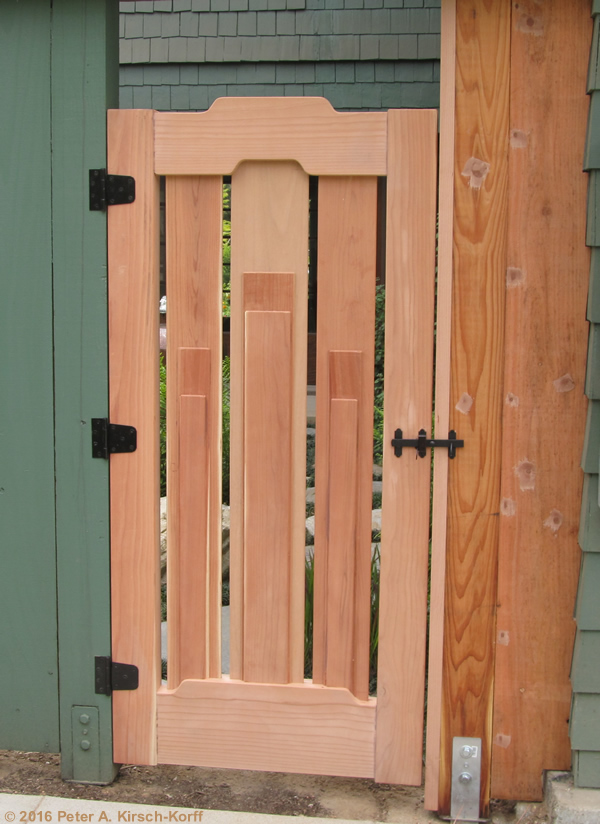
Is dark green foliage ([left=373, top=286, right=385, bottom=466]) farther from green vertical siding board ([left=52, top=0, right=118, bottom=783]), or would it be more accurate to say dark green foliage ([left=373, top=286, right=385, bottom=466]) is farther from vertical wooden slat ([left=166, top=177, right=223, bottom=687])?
green vertical siding board ([left=52, top=0, right=118, bottom=783])

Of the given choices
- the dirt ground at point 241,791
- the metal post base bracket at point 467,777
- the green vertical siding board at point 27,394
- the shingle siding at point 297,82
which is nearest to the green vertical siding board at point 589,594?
the metal post base bracket at point 467,777

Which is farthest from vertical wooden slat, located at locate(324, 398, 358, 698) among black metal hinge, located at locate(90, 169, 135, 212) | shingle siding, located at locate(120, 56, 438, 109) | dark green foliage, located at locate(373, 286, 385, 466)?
shingle siding, located at locate(120, 56, 438, 109)

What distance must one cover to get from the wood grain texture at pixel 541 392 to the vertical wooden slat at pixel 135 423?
0.96 meters

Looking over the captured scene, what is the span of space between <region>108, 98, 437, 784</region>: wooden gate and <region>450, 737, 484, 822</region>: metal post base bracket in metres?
0.11

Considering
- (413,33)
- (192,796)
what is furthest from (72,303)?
(413,33)

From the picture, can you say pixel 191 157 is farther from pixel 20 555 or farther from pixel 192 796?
pixel 192 796

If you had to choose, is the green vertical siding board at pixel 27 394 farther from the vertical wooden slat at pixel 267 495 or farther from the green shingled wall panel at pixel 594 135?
the green shingled wall panel at pixel 594 135

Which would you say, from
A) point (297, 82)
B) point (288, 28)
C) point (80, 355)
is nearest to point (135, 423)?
point (80, 355)

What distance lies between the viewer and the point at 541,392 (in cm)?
205

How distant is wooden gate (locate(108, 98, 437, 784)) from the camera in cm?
206

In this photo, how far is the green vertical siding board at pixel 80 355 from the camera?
2072 mm

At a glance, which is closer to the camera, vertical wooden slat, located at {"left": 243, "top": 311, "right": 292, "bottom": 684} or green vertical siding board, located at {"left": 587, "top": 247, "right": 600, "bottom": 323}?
green vertical siding board, located at {"left": 587, "top": 247, "right": 600, "bottom": 323}

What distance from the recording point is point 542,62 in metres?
1.97

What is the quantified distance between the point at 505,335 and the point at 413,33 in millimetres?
3848
